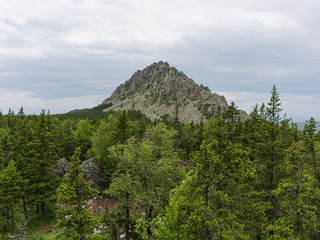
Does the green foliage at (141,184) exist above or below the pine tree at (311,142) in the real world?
below

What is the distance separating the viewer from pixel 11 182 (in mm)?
25641

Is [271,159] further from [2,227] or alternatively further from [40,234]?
[2,227]

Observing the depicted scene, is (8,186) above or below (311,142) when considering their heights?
below

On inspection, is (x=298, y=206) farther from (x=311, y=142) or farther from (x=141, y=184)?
(x=141, y=184)

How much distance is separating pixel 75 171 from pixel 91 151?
34.2 meters

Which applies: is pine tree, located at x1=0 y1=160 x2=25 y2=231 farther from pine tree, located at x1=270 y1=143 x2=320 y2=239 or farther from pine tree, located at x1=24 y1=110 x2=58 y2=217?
pine tree, located at x1=270 y1=143 x2=320 y2=239

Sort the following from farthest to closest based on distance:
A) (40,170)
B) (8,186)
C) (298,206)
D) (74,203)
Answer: (40,170)
(8,186)
(298,206)
(74,203)

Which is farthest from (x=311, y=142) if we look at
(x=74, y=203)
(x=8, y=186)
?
(x=8, y=186)

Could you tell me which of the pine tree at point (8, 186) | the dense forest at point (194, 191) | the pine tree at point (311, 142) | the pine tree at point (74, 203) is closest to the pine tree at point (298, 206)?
the dense forest at point (194, 191)

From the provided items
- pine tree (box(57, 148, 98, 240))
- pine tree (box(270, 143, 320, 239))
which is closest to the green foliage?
pine tree (box(57, 148, 98, 240))

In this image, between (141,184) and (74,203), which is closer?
(74,203)

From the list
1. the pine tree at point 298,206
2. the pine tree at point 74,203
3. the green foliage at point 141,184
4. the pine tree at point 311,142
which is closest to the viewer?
the pine tree at point 74,203

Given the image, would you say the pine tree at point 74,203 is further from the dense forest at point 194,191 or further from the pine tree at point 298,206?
the pine tree at point 298,206

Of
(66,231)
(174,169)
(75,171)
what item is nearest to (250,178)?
(174,169)
